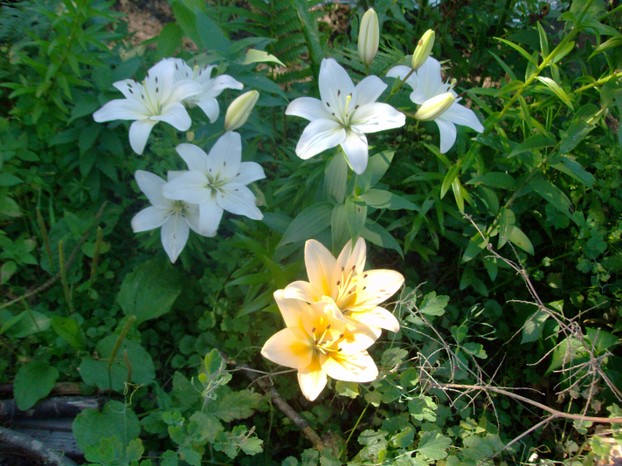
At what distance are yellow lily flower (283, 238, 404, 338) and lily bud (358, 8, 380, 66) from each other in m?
0.49

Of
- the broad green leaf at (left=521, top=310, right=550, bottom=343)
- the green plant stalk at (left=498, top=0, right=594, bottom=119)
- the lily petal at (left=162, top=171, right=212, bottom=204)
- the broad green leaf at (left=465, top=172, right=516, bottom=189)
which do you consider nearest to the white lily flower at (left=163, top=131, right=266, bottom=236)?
the lily petal at (left=162, top=171, right=212, bottom=204)

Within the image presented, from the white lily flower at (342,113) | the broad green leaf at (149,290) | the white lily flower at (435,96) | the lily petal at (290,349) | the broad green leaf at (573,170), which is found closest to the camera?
the lily petal at (290,349)

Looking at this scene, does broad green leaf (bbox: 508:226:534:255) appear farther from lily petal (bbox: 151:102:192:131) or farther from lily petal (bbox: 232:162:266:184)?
lily petal (bbox: 151:102:192:131)

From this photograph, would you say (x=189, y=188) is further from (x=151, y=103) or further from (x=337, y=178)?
(x=337, y=178)

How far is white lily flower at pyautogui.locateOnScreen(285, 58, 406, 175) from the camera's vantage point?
1349mm

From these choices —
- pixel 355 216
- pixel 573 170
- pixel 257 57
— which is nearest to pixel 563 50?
pixel 573 170

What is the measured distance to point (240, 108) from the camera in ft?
4.40

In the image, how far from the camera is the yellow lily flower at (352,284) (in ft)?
4.28

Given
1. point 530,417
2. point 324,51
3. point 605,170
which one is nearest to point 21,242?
point 324,51

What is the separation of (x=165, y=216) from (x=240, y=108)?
1.14 feet

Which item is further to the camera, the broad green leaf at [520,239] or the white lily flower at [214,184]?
the broad green leaf at [520,239]

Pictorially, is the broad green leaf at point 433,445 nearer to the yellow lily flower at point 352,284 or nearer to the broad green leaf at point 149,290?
the yellow lily flower at point 352,284

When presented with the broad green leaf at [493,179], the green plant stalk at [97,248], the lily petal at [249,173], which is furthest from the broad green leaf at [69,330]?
the broad green leaf at [493,179]

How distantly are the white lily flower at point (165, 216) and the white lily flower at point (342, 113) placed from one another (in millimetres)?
357
